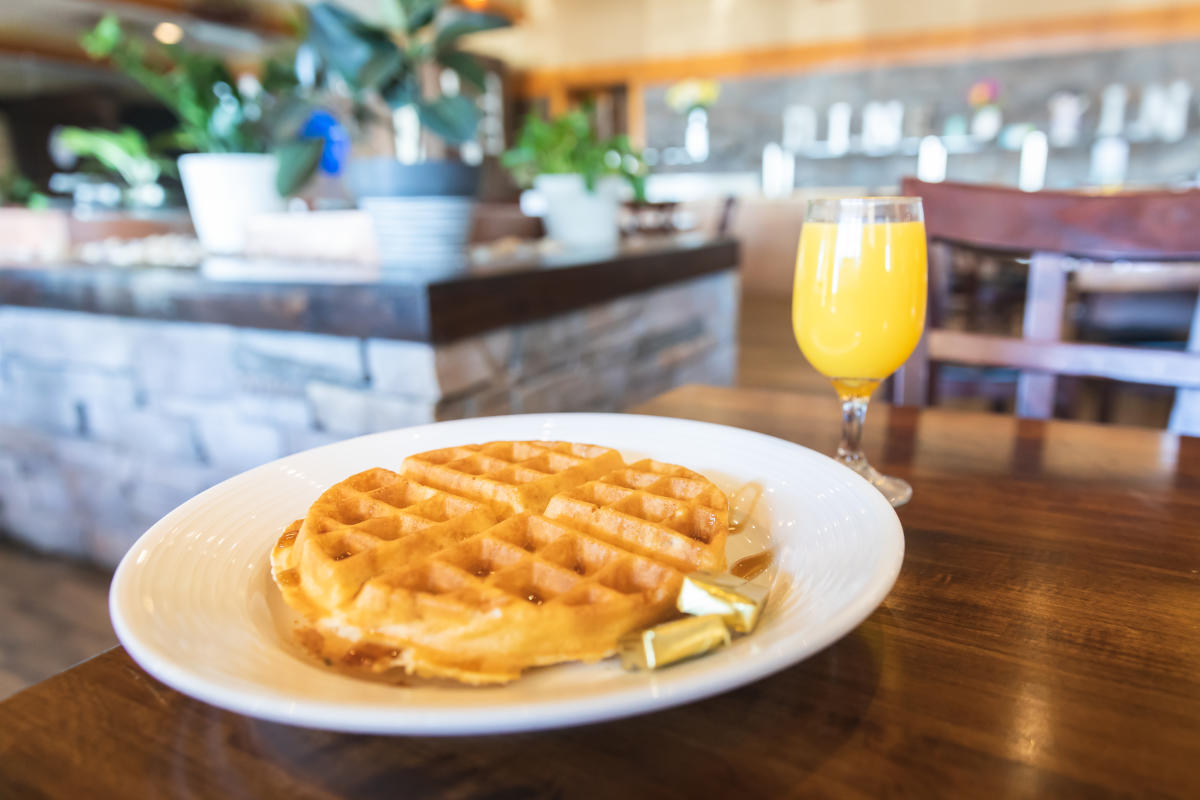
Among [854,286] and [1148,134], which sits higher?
[1148,134]

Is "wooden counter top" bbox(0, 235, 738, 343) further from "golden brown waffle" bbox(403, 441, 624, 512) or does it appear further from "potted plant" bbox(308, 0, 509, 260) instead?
"golden brown waffle" bbox(403, 441, 624, 512)

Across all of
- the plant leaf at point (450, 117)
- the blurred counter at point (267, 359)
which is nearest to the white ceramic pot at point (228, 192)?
the blurred counter at point (267, 359)

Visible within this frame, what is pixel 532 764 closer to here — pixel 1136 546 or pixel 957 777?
pixel 957 777

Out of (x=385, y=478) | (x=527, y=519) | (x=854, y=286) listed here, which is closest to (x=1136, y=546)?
(x=854, y=286)

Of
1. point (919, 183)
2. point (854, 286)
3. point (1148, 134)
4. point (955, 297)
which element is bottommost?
point (955, 297)

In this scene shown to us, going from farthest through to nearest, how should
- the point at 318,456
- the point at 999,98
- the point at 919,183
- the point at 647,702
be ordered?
the point at 999,98 < the point at 919,183 < the point at 318,456 < the point at 647,702

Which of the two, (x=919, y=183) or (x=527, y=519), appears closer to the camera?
(x=527, y=519)
